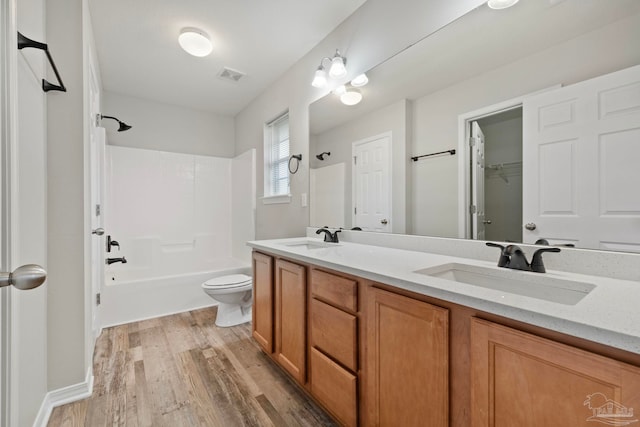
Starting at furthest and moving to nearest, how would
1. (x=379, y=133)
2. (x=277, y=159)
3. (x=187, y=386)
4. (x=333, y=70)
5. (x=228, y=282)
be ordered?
(x=277, y=159)
(x=228, y=282)
(x=333, y=70)
(x=379, y=133)
(x=187, y=386)

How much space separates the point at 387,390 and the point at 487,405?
0.37 meters

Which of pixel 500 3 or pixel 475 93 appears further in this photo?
pixel 475 93

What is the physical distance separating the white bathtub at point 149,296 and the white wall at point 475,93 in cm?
238

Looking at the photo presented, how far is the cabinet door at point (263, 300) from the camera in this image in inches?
71.2

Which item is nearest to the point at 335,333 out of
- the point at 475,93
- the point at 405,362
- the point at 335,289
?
the point at 335,289

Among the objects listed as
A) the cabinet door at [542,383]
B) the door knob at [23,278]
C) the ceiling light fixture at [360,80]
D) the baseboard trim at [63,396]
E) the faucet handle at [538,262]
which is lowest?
the baseboard trim at [63,396]

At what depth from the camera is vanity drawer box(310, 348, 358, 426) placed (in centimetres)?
115

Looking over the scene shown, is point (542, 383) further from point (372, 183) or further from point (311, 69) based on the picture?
point (311, 69)

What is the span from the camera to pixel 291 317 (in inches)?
62.3

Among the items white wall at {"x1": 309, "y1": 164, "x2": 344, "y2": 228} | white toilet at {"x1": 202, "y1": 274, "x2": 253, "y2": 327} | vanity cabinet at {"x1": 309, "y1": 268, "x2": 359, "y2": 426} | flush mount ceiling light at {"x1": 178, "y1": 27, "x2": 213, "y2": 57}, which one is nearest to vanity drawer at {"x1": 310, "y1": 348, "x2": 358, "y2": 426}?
vanity cabinet at {"x1": 309, "y1": 268, "x2": 359, "y2": 426}

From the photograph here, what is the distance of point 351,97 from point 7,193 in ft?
6.09

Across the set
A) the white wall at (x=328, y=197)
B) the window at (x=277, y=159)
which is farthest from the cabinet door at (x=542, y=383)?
the window at (x=277, y=159)

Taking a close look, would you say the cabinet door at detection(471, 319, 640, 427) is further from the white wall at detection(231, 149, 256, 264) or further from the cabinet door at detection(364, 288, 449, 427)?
the white wall at detection(231, 149, 256, 264)

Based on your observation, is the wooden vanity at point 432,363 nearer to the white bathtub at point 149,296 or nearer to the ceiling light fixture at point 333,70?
the ceiling light fixture at point 333,70
